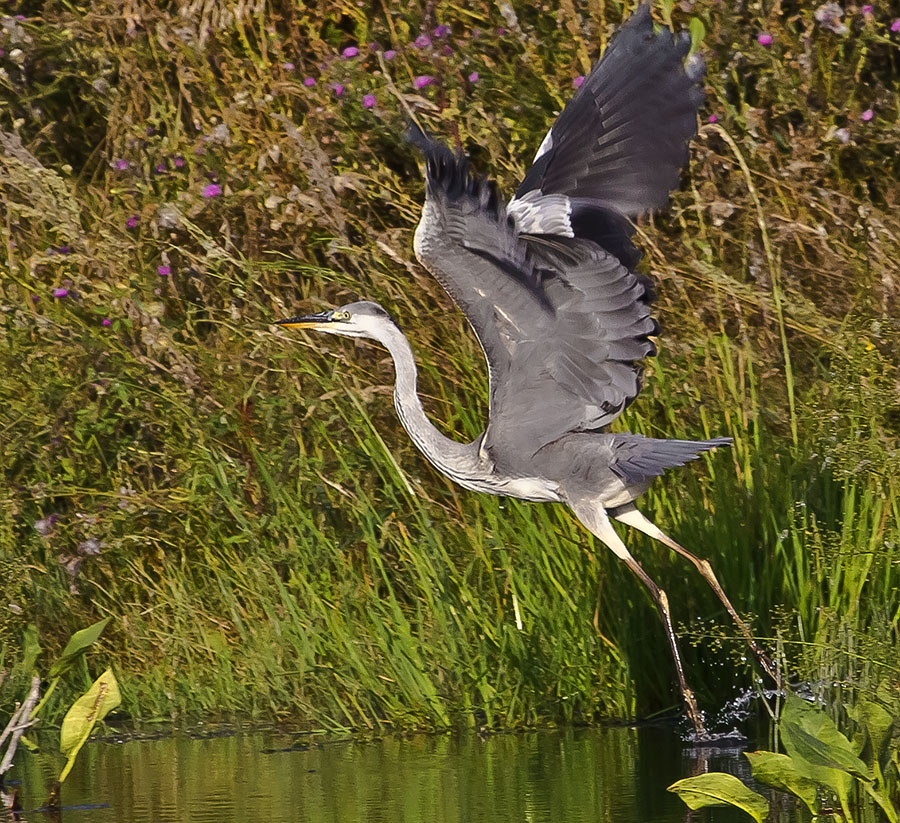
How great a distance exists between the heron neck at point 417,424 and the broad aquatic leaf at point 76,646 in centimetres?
111

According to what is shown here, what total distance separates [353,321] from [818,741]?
7.17ft

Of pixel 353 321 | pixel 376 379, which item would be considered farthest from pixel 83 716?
pixel 376 379

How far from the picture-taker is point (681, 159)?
14.5ft

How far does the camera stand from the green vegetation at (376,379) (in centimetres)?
449

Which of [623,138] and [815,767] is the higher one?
[623,138]

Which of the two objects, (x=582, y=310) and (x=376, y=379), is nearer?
(x=582, y=310)

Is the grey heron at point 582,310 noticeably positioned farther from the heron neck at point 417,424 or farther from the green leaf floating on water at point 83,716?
the green leaf floating on water at point 83,716

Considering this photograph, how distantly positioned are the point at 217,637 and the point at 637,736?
4.66 ft

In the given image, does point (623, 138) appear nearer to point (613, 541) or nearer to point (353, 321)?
point (353, 321)

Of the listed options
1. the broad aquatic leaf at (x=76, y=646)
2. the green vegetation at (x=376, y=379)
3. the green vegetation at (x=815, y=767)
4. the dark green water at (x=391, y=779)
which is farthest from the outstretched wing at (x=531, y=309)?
the green vegetation at (x=815, y=767)

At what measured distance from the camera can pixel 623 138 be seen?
442 cm

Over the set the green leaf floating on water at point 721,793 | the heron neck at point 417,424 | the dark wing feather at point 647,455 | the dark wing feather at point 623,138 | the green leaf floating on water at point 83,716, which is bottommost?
the green leaf floating on water at point 721,793

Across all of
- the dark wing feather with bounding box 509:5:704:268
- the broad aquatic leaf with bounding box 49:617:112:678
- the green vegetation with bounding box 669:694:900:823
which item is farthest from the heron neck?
the green vegetation with bounding box 669:694:900:823

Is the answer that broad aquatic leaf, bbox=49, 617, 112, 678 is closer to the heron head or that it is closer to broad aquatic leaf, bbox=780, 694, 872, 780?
the heron head
